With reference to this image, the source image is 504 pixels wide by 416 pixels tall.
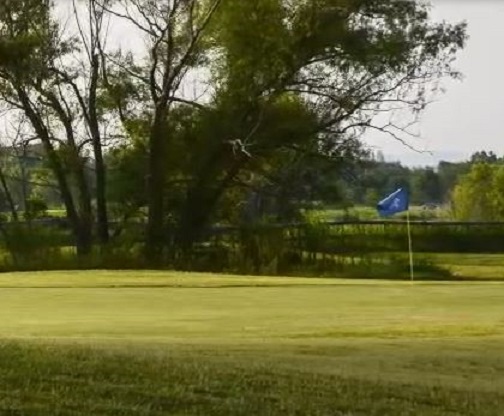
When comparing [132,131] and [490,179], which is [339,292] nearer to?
[132,131]

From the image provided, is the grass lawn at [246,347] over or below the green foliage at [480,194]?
below

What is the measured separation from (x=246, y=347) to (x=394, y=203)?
2129cm

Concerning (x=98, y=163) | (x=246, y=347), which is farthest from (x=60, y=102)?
(x=246, y=347)

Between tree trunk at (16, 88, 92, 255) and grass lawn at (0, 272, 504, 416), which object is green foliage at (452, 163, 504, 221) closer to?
tree trunk at (16, 88, 92, 255)

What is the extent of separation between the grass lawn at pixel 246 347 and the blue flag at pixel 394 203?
10.2m

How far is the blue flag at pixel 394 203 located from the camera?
32719 mm

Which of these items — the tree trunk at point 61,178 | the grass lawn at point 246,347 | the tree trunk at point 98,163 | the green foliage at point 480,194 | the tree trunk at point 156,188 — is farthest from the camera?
the green foliage at point 480,194

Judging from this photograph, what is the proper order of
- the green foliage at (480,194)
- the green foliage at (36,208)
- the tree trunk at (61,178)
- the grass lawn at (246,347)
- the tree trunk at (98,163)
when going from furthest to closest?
1. the green foliage at (480,194)
2. the green foliage at (36,208)
3. the tree trunk at (98,163)
4. the tree trunk at (61,178)
5. the grass lawn at (246,347)

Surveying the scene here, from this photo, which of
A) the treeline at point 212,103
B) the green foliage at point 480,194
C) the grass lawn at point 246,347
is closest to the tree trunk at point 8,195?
the treeline at point 212,103

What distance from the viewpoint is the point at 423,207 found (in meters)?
58.8

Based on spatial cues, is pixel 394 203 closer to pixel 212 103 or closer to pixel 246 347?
pixel 212 103

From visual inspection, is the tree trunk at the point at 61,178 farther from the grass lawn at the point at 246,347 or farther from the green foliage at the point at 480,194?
the green foliage at the point at 480,194

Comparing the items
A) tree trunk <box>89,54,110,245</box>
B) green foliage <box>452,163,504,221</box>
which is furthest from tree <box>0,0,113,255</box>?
green foliage <box>452,163,504,221</box>

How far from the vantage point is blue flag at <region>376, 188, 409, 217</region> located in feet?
107
